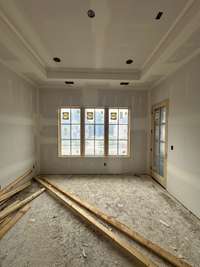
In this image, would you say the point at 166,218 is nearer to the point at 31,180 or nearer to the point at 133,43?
the point at 133,43

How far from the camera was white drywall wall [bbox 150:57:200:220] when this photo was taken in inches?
97.9

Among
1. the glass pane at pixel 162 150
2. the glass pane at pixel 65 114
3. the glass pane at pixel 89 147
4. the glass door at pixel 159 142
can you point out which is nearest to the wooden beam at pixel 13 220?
the glass pane at pixel 89 147

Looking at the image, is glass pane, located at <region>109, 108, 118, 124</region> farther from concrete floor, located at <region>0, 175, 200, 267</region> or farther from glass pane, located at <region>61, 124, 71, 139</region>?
concrete floor, located at <region>0, 175, 200, 267</region>

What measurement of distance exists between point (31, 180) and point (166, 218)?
11.0 feet

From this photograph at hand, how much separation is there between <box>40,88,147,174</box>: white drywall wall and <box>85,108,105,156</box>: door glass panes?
219 mm

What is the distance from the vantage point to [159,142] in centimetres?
401

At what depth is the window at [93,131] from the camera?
461 centimetres

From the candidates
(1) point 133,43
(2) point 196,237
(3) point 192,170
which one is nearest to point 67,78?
(1) point 133,43

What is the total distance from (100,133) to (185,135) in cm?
246

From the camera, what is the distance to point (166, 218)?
2.40 meters

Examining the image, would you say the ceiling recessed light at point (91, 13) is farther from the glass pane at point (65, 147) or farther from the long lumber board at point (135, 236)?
the glass pane at point (65, 147)

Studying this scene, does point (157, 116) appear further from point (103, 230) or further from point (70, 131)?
point (103, 230)

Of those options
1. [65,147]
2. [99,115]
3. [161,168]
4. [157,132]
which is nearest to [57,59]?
[99,115]

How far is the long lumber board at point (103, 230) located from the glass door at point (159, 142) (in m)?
2.14
